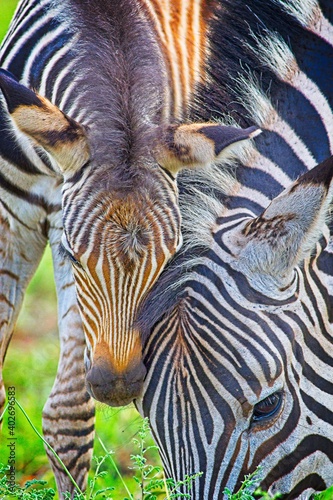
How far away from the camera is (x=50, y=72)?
16.0ft

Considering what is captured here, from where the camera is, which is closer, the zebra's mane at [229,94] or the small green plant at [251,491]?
the small green plant at [251,491]

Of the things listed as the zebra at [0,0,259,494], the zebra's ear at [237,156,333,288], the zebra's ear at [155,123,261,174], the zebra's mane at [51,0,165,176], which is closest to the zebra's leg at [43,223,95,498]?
the zebra at [0,0,259,494]

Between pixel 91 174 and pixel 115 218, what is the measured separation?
1.08ft

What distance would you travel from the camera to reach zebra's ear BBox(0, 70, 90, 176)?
13.0ft

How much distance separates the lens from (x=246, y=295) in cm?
370

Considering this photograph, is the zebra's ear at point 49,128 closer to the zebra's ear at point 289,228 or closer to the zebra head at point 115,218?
the zebra head at point 115,218

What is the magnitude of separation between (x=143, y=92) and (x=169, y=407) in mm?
1706

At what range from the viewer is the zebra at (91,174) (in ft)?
12.1

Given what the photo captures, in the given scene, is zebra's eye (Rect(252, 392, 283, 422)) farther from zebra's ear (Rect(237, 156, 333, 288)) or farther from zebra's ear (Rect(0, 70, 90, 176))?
zebra's ear (Rect(0, 70, 90, 176))

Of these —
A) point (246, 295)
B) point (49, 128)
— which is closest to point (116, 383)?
point (246, 295)

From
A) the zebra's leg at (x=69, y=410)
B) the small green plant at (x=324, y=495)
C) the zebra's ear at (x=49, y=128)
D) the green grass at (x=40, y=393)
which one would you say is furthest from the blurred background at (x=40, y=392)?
the zebra's ear at (x=49, y=128)

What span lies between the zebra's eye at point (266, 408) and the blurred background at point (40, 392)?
90cm

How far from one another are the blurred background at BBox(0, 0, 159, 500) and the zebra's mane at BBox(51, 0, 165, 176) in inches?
56.2

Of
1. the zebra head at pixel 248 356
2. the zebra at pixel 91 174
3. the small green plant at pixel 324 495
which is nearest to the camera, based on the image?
the zebra head at pixel 248 356
